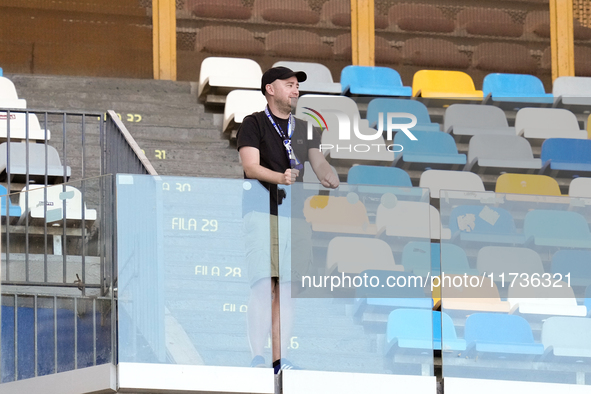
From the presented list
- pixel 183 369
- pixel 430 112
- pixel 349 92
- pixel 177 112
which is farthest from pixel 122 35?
pixel 183 369

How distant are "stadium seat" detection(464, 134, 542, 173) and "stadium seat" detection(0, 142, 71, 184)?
10.2 ft

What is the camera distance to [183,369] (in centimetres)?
453

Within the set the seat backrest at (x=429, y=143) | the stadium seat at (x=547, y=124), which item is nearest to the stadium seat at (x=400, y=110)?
the seat backrest at (x=429, y=143)

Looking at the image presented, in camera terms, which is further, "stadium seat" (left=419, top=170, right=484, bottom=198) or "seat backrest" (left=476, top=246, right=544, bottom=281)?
"stadium seat" (left=419, top=170, right=484, bottom=198)

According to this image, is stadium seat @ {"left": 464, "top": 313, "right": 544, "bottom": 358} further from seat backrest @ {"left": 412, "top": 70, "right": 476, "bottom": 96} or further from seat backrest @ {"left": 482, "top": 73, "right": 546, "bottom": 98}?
seat backrest @ {"left": 482, "top": 73, "right": 546, "bottom": 98}

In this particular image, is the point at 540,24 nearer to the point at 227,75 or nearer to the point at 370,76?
the point at 370,76


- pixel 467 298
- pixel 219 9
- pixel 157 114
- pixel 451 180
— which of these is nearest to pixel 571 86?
pixel 451 180

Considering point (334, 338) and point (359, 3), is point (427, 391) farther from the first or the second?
point (359, 3)

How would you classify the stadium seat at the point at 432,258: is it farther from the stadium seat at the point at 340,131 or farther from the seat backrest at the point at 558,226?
the stadium seat at the point at 340,131

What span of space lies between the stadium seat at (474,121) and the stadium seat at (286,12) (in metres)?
1.90

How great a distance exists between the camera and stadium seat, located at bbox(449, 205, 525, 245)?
474 cm

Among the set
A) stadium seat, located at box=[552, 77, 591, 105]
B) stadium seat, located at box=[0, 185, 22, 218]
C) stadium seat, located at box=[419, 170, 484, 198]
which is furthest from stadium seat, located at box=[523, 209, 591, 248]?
stadium seat, located at box=[552, 77, 591, 105]

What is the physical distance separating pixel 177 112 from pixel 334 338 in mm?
4421

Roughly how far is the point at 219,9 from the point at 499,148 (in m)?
3.00
